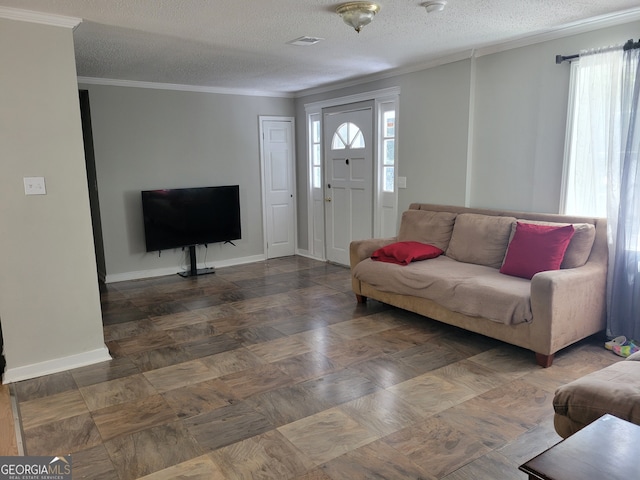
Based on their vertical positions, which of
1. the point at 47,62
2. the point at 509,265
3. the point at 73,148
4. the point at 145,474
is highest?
the point at 47,62

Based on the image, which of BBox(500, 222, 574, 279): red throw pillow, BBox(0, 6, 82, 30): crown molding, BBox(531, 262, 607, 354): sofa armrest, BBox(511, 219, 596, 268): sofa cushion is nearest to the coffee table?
BBox(531, 262, 607, 354): sofa armrest

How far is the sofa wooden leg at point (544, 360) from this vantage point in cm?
308

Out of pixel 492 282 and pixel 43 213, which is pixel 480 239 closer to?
pixel 492 282

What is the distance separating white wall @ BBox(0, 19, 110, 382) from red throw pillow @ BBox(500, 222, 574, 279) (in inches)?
A: 122

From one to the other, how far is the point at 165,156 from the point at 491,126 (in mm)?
3716

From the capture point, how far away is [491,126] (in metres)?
4.25

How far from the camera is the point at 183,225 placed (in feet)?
18.5

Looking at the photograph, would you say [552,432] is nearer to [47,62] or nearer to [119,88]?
[47,62]

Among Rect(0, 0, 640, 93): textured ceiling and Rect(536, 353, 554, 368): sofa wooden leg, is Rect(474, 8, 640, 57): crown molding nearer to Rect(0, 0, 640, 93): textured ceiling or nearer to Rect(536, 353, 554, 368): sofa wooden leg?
Rect(0, 0, 640, 93): textured ceiling

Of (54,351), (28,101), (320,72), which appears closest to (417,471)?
(54,351)

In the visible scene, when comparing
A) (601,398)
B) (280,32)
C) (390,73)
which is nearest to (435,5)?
(280,32)

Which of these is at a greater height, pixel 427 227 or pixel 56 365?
pixel 427 227

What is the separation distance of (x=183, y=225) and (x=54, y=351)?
2.61m

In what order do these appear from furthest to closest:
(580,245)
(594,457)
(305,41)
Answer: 1. (305,41)
2. (580,245)
3. (594,457)
